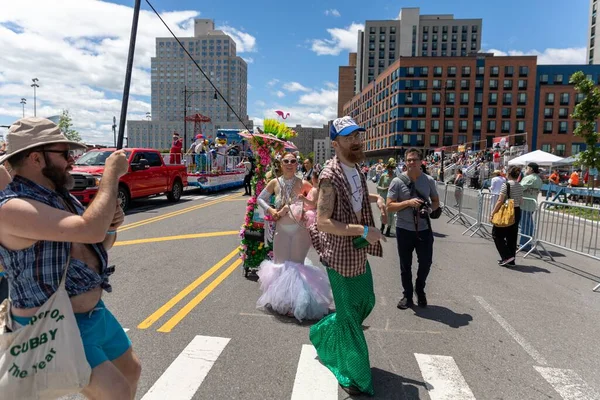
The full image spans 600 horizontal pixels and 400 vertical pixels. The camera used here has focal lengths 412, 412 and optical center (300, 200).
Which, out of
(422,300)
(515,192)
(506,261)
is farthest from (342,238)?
(515,192)

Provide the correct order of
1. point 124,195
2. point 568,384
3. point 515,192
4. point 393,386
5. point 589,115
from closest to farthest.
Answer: point 393,386
point 568,384
point 515,192
point 124,195
point 589,115

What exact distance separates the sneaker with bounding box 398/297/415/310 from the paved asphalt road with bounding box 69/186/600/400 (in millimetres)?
93

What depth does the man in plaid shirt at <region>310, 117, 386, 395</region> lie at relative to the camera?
9.80 feet

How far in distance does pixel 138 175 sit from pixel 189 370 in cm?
1179

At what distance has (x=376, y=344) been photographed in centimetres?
399

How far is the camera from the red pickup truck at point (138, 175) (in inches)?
470

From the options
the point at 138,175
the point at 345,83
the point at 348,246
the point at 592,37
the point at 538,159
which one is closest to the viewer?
the point at 348,246

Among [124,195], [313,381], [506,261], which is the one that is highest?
[124,195]

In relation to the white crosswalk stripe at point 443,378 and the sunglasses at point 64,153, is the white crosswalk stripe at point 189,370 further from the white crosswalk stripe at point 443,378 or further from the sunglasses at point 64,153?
the sunglasses at point 64,153

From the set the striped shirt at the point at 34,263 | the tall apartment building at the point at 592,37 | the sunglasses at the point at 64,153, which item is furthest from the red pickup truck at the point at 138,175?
the tall apartment building at the point at 592,37

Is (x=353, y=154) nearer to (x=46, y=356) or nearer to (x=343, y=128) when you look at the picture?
(x=343, y=128)

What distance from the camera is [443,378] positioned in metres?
3.37

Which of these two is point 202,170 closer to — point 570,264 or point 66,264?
point 570,264

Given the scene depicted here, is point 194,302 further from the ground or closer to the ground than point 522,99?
closer to the ground
